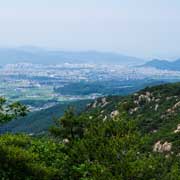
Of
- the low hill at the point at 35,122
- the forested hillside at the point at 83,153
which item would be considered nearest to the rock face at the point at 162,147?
the forested hillside at the point at 83,153

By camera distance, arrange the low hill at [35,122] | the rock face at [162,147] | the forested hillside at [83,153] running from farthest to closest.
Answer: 1. the low hill at [35,122]
2. the rock face at [162,147]
3. the forested hillside at [83,153]

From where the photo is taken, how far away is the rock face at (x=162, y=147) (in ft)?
165

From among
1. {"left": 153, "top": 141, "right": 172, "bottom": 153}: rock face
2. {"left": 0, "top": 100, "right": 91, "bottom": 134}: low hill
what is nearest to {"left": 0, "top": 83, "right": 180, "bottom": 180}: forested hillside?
{"left": 153, "top": 141, "right": 172, "bottom": 153}: rock face

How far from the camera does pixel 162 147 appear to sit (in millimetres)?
52219

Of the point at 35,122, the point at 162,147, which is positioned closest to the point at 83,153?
the point at 162,147

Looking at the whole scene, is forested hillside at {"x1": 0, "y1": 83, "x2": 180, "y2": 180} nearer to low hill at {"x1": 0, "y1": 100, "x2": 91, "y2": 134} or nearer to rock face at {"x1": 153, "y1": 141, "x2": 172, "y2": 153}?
rock face at {"x1": 153, "y1": 141, "x2": 172, "y2": 153}

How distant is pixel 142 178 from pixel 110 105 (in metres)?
76.9

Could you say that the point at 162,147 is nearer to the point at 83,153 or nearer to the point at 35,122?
the point at 83,153

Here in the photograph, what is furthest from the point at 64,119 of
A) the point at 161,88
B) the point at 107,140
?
the point at 161,88

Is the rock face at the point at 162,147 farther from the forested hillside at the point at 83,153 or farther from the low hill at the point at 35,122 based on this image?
the low hill at the point at 35,122

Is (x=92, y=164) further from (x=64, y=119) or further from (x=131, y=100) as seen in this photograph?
(x=131, y=100)

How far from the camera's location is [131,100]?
3511 inches

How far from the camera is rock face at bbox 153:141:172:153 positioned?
50422 millimetres

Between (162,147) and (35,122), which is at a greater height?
(162,147)
